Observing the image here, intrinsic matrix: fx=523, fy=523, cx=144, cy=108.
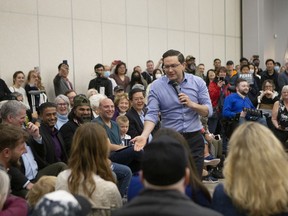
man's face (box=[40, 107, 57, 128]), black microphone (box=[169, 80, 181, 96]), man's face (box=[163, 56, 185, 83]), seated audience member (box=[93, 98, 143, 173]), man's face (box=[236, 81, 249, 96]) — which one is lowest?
seated audience member (box=[93, 98, 143, 173])

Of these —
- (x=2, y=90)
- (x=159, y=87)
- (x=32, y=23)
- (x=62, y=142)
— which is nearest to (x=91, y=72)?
(x=32, y=23)

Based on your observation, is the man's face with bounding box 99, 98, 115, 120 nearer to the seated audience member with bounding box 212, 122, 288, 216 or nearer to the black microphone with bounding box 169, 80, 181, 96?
the black microphone with bounding box 169, 80, 181, 96

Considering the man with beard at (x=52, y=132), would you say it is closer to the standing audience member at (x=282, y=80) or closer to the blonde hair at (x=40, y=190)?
the blonde hair at (x=40, y=190)

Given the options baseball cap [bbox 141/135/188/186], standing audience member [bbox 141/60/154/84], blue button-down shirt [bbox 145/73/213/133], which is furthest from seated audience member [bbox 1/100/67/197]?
standing audience member [bbox 141/60/154/84]

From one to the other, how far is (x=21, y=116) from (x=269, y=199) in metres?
3.04

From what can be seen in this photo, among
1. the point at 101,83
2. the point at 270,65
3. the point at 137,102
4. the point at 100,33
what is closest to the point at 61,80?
the point at 101,83

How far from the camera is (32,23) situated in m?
9.91

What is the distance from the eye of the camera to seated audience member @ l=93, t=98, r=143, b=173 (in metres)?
5.37

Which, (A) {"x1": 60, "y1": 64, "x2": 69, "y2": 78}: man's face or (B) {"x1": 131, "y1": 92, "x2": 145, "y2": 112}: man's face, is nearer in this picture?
(B) {"x1": 131, "y1": 92, "x2": 145, "y2": 112}: man's face

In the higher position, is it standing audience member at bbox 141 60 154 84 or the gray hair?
standing audience member at bbox 141 60 154 84

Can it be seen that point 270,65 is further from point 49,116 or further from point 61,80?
point 49,116

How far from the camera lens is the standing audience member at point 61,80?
9.79 metres

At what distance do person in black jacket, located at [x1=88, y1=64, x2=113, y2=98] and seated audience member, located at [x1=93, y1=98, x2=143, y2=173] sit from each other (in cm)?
419

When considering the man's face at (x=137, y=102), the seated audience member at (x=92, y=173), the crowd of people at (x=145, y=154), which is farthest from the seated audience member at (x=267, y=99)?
the seated audience member at (x=92, y=173)
